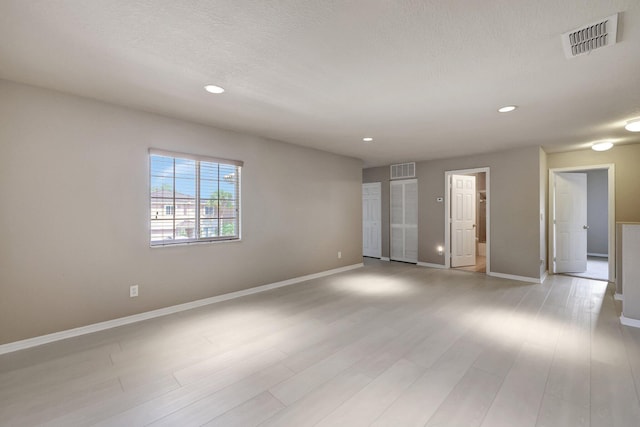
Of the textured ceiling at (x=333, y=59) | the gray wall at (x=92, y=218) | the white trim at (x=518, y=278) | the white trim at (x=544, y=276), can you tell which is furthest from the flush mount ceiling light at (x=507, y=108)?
the white trim at (x=544, y=276)

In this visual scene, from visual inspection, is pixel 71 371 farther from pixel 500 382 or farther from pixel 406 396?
pixel 500 382

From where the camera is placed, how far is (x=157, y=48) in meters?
2.00

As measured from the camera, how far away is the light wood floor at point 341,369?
175cm

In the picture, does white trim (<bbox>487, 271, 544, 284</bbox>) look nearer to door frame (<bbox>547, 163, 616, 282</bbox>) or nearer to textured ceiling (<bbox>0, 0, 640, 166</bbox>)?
door frame (<bbox>547, 163, 616, 282</bbox>)

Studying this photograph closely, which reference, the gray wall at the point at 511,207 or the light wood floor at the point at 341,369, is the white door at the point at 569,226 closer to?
the gray wall at the point at 511,207

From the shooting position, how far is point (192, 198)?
12.2ft

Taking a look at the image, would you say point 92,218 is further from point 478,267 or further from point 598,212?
point 598,212

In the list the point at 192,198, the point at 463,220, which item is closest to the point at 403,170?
the point at 463,220

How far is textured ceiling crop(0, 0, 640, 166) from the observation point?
1.63 metres

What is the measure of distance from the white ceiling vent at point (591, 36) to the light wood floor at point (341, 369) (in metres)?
2.44

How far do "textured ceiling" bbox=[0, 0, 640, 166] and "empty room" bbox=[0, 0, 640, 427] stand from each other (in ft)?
0.06

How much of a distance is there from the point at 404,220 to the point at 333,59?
5437 millimetres

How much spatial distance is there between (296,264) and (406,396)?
10.7 ft

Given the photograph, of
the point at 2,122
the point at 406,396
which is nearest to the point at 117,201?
the point at 2,122
